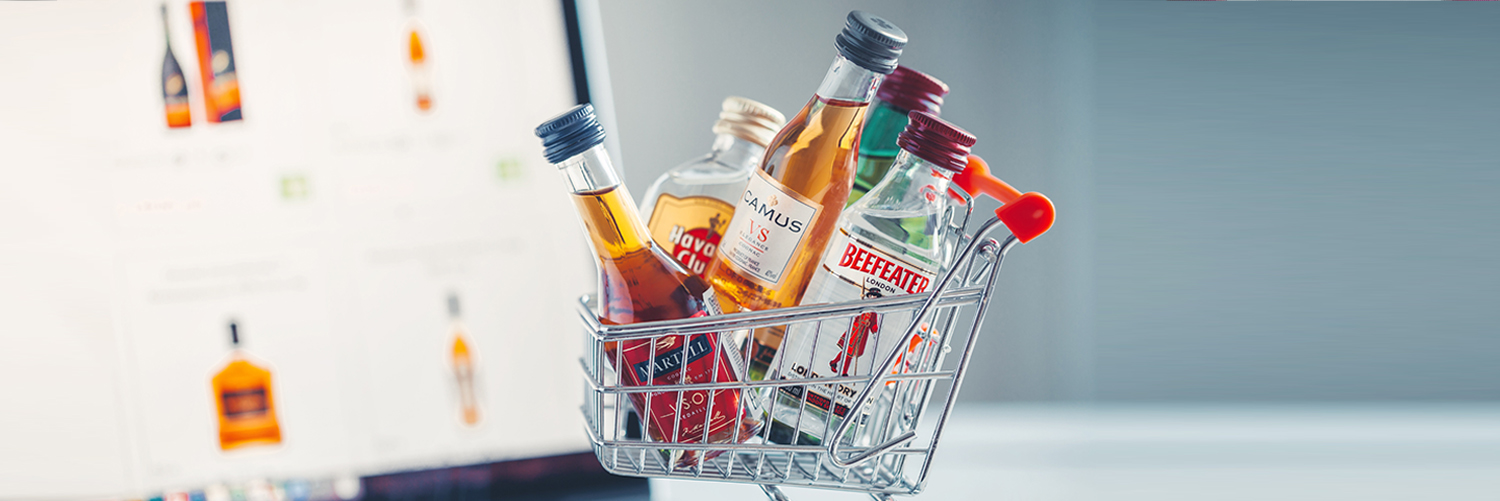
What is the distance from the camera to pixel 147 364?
80 cm

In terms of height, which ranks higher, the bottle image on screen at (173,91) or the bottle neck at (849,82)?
the bottle image on screen at (173,91)

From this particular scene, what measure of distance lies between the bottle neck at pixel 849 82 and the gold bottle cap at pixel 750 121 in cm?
8

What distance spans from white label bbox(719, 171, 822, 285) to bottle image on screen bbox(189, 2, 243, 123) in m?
0.66

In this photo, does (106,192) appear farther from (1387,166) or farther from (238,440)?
(1387,166)

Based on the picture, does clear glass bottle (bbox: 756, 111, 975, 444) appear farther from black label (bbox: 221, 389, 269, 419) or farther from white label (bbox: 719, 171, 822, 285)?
black label (bbox: 221, 389, 269, 419)

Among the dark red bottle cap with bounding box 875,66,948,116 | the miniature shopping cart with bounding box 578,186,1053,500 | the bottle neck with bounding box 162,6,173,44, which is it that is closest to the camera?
the miniature shopping cart with bounding box 578,186,1053,500

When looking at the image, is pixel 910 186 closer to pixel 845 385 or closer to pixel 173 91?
pixel 845 385

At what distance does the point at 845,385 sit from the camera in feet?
1.69

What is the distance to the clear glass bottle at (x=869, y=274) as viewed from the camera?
491mm

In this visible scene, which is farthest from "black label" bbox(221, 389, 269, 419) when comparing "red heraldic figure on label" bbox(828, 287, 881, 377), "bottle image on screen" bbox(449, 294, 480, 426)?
"red heraldic figure on label" bbox(828, 287, 881, 377)

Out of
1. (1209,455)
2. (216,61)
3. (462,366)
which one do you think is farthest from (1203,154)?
(216,61)

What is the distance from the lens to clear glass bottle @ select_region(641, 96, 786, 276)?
0.60 metres

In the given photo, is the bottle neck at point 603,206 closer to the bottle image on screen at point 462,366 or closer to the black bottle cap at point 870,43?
the black bottle cap at point 870,43

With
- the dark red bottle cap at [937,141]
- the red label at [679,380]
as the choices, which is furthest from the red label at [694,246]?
the dark red bottle cap at [937,141]
